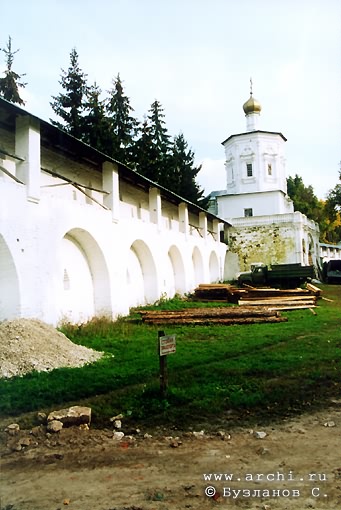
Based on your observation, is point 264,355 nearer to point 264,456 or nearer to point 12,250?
point 264,456

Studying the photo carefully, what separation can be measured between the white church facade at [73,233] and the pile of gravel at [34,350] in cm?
105

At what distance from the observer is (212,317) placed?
15172mm

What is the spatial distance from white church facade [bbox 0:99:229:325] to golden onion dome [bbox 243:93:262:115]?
21517mm

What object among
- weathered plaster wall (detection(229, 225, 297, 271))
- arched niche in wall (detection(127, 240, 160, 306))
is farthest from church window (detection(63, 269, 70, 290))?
weathered plaster wall (detection(229, 225, 297, 271))

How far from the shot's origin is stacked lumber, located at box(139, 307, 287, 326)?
1480cm

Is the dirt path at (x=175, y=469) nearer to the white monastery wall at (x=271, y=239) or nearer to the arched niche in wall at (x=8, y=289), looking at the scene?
the arched niche in wall at (x=8, y=289)

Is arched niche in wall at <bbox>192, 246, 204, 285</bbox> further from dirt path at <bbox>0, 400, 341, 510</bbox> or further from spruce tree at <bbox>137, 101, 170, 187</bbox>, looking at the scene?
dirt path at <bbox>0, 400, 341, 510</bbox>

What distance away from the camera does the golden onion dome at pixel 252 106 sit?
4125cm

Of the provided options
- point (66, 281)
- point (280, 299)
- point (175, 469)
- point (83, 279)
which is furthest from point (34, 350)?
point (280, 299)

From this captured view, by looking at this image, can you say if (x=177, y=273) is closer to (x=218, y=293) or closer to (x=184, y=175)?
(x=218, y=293)

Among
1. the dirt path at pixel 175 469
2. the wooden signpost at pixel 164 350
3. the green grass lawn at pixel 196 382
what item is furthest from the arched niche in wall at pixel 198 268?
the dirt path at pixel 175 469

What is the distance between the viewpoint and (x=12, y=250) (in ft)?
35.0

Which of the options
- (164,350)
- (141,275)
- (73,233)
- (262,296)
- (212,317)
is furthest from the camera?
(262,296)

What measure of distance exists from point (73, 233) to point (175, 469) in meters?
10.8
